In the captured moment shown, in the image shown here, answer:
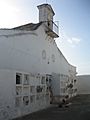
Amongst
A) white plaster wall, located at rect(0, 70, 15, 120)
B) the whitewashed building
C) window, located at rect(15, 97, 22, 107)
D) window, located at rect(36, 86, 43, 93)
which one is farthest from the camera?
window, located at rect(36, 86, 43, 93)

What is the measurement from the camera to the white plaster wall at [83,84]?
3009 centimetres

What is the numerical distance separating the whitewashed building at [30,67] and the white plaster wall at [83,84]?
21.4ft

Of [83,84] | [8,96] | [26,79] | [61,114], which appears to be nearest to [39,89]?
[26,79]

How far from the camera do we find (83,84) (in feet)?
99.4

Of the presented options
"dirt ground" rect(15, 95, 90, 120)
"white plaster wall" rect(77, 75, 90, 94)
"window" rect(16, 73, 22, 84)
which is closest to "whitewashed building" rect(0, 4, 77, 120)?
"window" rect(16, 73, 22, 84)

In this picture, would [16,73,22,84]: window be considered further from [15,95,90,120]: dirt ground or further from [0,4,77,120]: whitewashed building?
[15,95,90,120]: dirt ground

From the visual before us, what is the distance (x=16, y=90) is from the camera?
12.1 meters

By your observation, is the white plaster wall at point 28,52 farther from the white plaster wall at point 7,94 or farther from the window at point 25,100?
the white plaster wall at point 7,94

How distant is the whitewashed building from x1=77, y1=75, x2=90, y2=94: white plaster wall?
21.4 feet

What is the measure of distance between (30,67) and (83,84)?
48.9 feet

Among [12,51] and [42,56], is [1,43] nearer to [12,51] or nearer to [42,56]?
[12,51]

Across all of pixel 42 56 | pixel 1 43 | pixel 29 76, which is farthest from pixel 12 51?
pixel 42 56

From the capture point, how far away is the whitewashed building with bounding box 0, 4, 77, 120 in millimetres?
11391

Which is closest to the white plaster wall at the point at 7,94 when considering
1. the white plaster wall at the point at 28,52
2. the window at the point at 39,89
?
the white plaster wall at the point at 28,52
